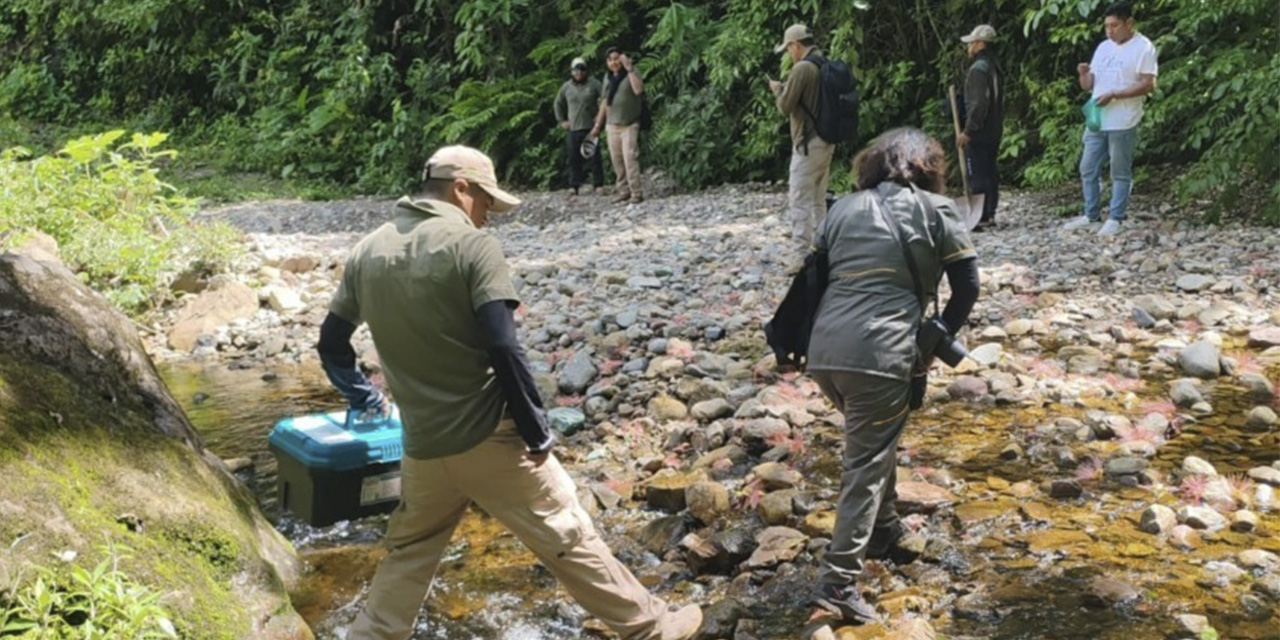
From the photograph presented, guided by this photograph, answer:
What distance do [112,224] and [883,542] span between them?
8864 mm

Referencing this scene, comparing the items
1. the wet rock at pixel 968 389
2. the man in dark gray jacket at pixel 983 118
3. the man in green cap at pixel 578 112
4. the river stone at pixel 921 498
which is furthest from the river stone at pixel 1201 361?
the man in green cap at pixel 578 112

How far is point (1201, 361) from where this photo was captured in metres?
5.93

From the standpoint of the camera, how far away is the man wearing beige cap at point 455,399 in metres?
3.23

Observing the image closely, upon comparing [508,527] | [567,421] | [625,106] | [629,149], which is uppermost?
[625,106]

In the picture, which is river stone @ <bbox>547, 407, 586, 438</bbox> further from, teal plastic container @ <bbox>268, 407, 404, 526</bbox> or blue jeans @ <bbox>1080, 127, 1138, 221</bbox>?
blue jeans @ <bbox>1080, 127, 1138, 221</bbox>

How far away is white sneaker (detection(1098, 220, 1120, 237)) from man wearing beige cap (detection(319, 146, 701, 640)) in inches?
265

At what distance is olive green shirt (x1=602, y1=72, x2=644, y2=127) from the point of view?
544 inches

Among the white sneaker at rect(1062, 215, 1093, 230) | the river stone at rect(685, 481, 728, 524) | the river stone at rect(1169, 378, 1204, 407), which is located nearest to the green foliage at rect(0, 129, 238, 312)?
the river stone at rect(685, 481, 728, 524)

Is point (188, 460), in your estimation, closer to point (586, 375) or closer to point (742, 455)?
point (742, 455)

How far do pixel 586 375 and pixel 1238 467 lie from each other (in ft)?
12.6

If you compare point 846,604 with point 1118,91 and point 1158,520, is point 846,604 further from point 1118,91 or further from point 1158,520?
point 1118,91

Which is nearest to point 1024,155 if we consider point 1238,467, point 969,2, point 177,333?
point 969,2

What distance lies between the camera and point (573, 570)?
3.49 m

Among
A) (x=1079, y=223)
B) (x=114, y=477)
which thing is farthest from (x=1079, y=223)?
(x=114, y=477)
